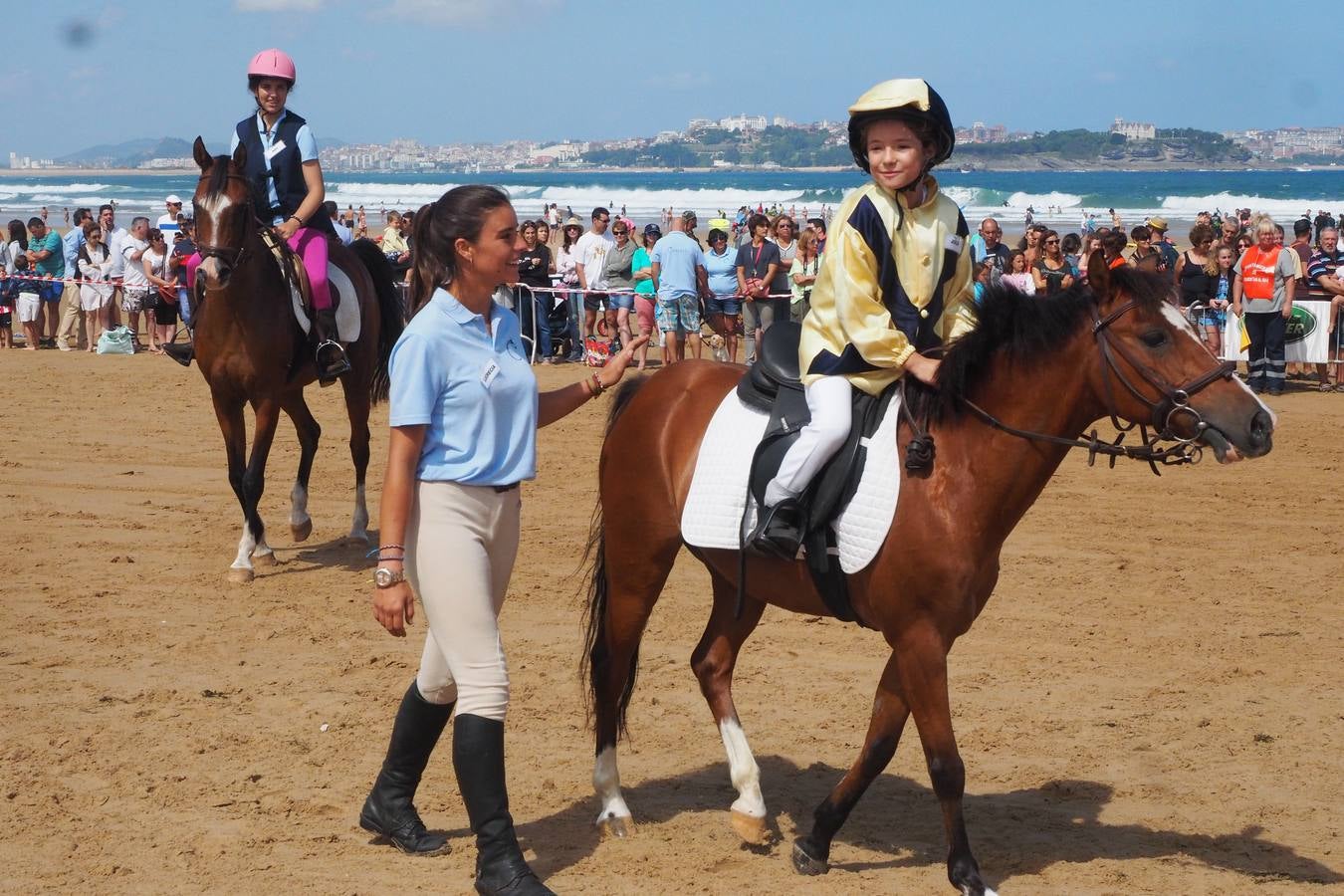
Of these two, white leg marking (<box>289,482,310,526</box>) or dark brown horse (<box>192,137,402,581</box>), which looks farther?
white leg marking (<box>289,482,310,526</box>)

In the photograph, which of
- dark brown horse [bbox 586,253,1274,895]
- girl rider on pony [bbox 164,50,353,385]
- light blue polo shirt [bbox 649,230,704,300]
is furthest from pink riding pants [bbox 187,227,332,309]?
light blue polo shirt [bbox 649,230,704,300]

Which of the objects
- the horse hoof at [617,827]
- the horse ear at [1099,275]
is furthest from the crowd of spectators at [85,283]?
the horse ear at [1099,275]

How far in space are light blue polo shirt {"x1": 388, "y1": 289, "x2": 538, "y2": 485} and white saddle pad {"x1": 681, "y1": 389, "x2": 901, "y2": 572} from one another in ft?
2.74

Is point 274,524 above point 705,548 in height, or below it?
below

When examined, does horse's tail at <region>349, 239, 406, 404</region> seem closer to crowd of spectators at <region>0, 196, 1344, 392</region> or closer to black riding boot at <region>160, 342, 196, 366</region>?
black riding boot at <region>160, 342, 196, 366</region>

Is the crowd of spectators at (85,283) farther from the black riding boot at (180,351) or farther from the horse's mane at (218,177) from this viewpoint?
the horse's mane at (218,177)

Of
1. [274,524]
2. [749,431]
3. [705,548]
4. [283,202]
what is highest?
[283,202]

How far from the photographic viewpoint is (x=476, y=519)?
4.23 metres

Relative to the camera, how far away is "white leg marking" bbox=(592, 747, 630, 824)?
5023 mm

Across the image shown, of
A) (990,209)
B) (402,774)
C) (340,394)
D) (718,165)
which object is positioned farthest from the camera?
(718,165)

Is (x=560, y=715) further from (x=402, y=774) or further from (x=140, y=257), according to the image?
(x=140, y=257)

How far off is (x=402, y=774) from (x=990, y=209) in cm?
6720

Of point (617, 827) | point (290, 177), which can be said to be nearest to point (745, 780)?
point (617, 827)

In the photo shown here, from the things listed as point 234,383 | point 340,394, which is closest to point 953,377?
point 234,383
